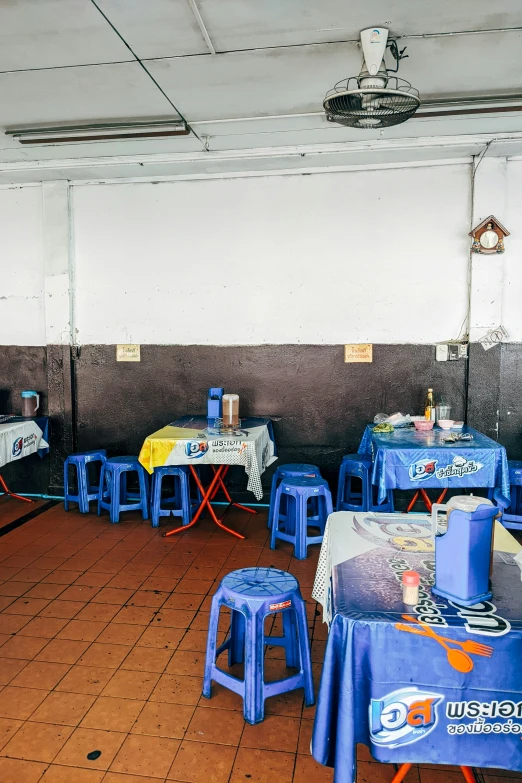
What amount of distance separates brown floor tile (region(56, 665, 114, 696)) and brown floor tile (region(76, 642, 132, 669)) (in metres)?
0.05

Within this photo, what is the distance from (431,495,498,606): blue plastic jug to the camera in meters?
2.00

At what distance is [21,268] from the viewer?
263 inches

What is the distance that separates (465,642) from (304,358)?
179 inches

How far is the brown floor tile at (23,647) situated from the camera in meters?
3.41

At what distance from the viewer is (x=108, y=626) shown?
3734 millimetres

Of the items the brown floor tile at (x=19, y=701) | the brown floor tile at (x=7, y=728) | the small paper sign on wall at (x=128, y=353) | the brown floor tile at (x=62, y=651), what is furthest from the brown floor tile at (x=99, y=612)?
the small paper sign on wall at (x=128, y=353)

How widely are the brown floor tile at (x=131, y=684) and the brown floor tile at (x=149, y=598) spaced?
79 cm

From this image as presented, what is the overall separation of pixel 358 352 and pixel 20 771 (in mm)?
4654

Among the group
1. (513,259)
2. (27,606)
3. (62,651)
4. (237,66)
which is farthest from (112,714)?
(513,259)

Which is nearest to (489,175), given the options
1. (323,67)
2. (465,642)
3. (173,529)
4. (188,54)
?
(323,67)

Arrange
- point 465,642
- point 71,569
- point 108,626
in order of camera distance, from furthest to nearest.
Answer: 1. point 71,569
2. point 108,626
3. point 465,642

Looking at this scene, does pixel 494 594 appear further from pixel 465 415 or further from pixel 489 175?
pixel 489 175

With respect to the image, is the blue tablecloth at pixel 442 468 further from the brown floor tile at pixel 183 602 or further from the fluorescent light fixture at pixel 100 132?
the fluorescent light fixture at pixel 100 132

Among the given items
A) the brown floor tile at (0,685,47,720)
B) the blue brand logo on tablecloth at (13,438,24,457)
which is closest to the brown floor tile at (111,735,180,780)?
the brown floor tile at (0,685,47,720)
